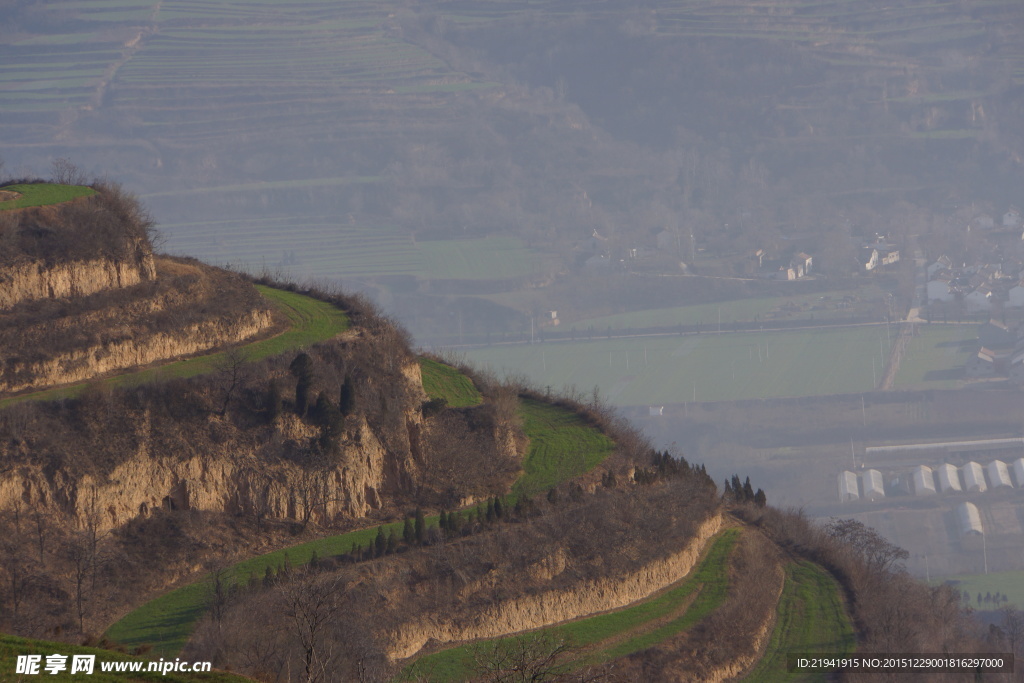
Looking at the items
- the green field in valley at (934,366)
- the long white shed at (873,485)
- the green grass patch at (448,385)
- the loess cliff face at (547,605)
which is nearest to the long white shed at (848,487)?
the long white shed at (873,485)

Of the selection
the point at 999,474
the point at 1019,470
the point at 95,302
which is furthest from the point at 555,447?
the point at 1019,470

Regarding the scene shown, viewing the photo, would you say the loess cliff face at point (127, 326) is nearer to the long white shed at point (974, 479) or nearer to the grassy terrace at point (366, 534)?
the grassy terrace at point (366, 534)

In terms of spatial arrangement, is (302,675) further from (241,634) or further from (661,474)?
(661,474)

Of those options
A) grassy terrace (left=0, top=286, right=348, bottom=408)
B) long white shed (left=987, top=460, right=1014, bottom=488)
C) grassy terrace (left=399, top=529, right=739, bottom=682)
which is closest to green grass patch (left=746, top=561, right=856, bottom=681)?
grassy terrace (left=399, top=529, right=739, bottom=682)

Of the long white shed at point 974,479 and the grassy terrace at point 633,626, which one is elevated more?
the grassy terrace at point 633,626

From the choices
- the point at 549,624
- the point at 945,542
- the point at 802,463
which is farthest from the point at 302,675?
the point at 802,463

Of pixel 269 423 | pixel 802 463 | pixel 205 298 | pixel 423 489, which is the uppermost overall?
pixel 205 298
